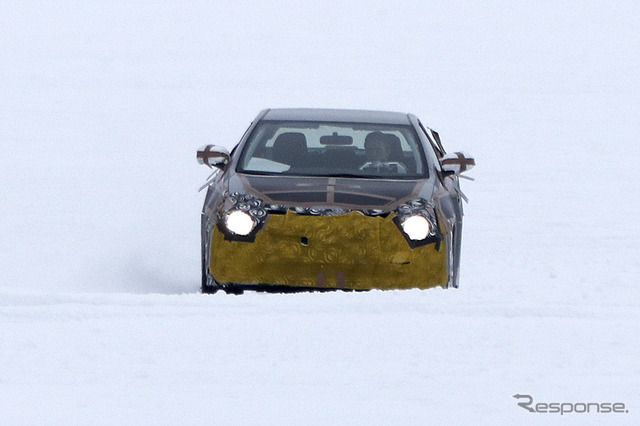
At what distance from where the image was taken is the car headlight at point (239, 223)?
6678 mm

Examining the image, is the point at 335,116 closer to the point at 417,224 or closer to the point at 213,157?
the point at 213,157

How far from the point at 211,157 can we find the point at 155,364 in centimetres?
280

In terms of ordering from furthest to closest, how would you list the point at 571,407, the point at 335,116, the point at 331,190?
the point at 335,116, the point at 331,190, the point at 571,407

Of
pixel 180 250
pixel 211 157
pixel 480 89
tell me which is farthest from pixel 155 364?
pixel 480 89

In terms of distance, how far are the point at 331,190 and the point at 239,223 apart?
0.61 metres

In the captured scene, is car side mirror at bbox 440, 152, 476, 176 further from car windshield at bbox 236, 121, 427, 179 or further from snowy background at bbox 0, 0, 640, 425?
snowy background at bbox 0, 0, 640, 425

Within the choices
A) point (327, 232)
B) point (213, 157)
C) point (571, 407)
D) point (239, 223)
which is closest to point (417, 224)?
point (327, 232)

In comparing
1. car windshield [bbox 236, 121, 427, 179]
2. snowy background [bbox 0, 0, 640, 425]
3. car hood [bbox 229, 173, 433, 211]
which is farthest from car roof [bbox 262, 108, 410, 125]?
snowy background [bbox 0, 0, 640, 425]

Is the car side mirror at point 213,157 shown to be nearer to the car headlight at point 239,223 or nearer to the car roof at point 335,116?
the car roof at point 335,116

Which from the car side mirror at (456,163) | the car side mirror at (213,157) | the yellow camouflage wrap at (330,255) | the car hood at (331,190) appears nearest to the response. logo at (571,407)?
the yellow camouflage wrap at (330,255)

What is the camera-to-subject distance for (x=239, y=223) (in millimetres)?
6711

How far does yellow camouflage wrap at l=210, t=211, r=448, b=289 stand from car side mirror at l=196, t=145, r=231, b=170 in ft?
3.79

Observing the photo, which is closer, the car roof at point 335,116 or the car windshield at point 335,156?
the car windshield at point 335,156

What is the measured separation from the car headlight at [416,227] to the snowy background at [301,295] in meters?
0.42
